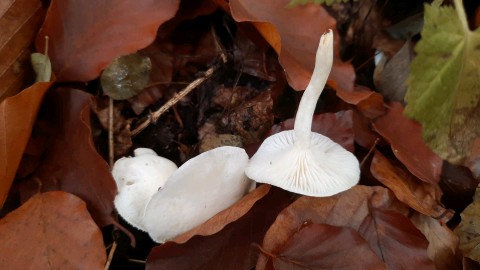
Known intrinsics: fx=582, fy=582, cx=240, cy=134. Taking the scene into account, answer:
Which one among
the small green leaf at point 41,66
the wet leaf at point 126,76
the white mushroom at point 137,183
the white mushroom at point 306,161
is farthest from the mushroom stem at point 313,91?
the small green leaf at point 41,66

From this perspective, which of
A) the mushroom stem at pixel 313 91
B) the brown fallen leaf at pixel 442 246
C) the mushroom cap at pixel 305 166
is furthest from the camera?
the brown fallen leaf at pixel 442 246

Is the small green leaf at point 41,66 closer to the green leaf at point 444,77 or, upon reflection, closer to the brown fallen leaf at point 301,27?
the brown fallen leaf at point 301,27

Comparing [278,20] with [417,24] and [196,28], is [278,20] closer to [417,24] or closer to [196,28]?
[196,28]

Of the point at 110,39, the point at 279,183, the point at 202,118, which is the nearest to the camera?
the point at 279,183

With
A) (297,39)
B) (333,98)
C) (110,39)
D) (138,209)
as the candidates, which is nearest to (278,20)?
(297,39)

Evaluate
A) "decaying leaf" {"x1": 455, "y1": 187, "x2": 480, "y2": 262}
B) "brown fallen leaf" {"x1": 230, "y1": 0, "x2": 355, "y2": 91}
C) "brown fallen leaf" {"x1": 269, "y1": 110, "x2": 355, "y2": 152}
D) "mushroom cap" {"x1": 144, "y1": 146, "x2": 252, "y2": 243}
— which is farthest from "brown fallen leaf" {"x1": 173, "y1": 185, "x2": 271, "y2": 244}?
"decaying leaf" {"x1": 455, "y1": 187, "x2": 480, "y2": 262}

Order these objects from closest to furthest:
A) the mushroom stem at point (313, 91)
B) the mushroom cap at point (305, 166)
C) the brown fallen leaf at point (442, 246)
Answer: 1. the mushroom stem at point (313, 91)
2. the mushroom cap at point (305, 166)
3. the brown fallen leaf at point (442, 246)

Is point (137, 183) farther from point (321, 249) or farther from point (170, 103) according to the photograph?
point (321, 249)
